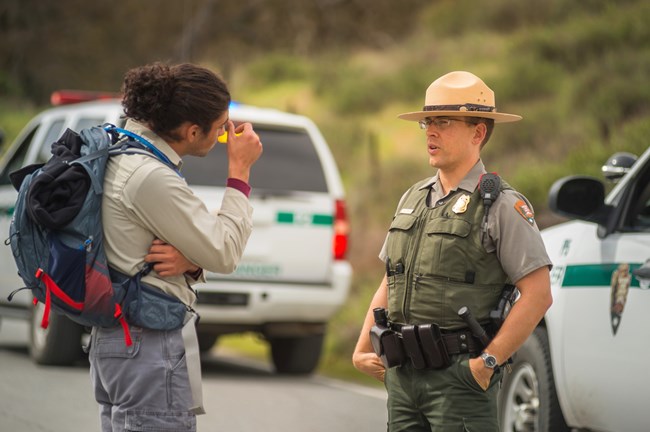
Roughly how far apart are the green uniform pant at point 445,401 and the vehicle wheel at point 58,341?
572cm

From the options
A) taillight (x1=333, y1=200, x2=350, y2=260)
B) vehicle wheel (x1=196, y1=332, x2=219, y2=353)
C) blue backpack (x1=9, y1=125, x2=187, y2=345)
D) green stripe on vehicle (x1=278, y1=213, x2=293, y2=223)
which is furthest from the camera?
vehicle wheel (x1=196, y1=332, x2=219, y2=353)

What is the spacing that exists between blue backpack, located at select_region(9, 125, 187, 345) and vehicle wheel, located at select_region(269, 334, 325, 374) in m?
6.91

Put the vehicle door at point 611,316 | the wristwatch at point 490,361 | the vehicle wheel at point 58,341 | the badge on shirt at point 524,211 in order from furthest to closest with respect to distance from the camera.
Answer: the vehicle wheel at point 58,341 → the vehicle door at point 611,316 → the badge on shirt at point 524,211 → the wristwatch at point 490,361

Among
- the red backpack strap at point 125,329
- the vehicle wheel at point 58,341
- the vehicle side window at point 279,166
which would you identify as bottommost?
the vehicle wheel at point 58,341

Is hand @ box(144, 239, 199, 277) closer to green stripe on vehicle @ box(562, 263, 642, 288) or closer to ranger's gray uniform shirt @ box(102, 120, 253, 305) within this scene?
ranger's gray uniform shirt @ box(102, 120, 253, 305)

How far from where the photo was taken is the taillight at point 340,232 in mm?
10336

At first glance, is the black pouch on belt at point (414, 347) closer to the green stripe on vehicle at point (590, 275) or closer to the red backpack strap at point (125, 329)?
the red backpack strap at point (125, 329)

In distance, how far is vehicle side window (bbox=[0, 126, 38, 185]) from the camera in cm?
1127

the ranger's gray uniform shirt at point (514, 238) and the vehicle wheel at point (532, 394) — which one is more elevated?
the ranger's gray uniform shirt at point (514, 238)

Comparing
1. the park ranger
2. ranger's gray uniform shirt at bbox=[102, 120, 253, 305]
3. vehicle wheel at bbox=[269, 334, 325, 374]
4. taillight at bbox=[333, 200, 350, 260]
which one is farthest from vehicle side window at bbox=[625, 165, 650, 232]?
vehicle wheel at bbox=[269, 334, 325, 374]

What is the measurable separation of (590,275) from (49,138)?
624cm

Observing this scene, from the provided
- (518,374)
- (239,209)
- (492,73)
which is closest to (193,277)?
(239,209)

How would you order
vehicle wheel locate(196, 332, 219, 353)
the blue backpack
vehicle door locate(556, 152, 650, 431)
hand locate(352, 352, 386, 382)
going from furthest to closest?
1. vehicle wheel locate(196, 332, 219, 353)
2. vehicle door locate(556, 152, 650, 431)
3. hand locate(352, 352, 386, 382)
4. the blue backpack

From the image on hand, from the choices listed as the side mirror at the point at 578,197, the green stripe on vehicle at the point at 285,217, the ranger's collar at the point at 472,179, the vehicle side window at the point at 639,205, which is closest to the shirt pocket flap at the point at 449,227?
the ranger's collar at the point at 472,179
